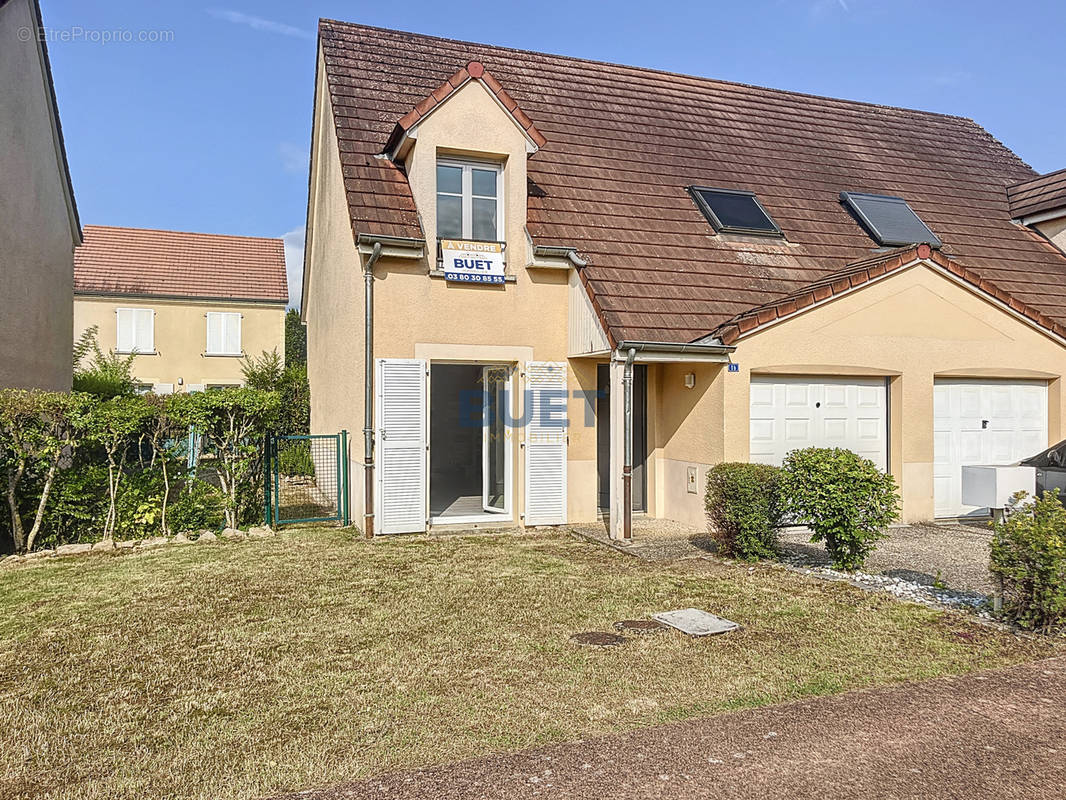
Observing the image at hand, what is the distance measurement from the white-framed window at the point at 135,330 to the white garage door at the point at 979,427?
992 inches

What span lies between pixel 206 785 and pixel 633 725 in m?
2.36

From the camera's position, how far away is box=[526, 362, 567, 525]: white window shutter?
37.7 ft

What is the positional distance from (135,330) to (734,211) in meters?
22.2

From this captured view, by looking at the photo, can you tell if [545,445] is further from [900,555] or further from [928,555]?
[928,555]

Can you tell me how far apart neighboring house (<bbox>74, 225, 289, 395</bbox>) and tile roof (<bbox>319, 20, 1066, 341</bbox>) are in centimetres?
1628

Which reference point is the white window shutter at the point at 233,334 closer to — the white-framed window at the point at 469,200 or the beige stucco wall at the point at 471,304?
the beige stucco wall at the point at 471,304

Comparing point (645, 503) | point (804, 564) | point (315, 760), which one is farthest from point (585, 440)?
point (315, 760)

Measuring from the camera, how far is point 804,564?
9.15m

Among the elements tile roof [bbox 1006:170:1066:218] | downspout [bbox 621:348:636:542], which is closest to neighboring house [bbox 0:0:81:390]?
Result: downspout [bbox 621:348:636:542]

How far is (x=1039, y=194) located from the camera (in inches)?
639

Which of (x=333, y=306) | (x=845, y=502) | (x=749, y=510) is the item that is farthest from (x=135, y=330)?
(x=845, y=502)

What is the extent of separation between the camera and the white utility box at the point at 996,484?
7.41 m

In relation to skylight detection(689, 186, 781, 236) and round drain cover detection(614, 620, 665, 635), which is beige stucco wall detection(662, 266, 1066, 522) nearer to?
skylight detection(689, 186, 781, 236)

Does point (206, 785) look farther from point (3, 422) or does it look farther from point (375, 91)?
point (375, 91)
